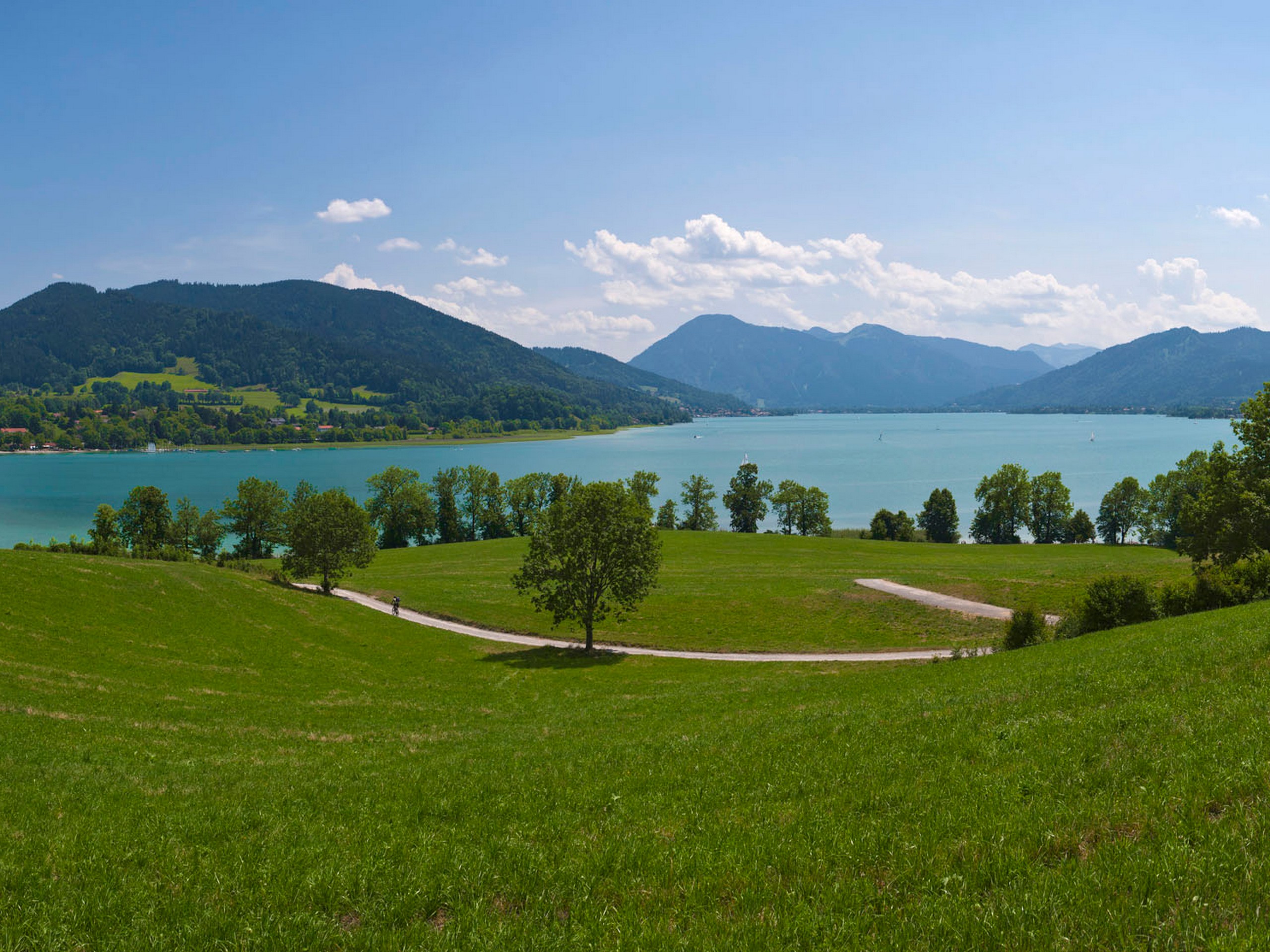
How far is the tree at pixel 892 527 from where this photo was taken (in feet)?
388

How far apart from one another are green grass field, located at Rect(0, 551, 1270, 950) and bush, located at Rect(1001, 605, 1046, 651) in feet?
45.3

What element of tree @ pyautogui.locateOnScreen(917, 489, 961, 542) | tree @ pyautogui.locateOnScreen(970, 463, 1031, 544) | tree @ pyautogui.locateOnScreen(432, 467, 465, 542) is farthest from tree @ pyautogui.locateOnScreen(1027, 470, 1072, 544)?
tree @ pyautogui.locateOnScreen(432, 467, 465, 542)

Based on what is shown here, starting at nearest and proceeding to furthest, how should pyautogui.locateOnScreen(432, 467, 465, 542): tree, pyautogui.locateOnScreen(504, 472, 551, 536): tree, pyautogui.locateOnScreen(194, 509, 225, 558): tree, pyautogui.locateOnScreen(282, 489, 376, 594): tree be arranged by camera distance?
pyautogui.locateOnScreen(282, 489, 376, 594): tree < pyautogui.locateOnScreen(194, 509, 225, 558): tree < pyautogui.locateOnScreen(432, 467, 465, 542): tree < pyautogui.locateOnScreen(504, 472, 551, 536): tree

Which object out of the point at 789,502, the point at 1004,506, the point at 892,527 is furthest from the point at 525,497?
the point at 1004,506

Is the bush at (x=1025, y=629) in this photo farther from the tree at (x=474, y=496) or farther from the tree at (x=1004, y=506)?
the tree at (x=474, y=496)

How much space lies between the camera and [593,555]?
45812 millimetres

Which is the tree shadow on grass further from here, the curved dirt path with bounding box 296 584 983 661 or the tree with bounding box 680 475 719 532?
the tree with bounding box 680 475 719 532

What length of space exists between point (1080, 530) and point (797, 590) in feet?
285

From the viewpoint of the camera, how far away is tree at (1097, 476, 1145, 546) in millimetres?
114625

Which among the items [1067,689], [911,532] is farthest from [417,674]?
[911,532]

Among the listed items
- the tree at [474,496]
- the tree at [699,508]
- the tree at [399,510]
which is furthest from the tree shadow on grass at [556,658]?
the tree at [699,508]

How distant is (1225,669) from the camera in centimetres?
1390

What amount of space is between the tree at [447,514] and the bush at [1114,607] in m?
108

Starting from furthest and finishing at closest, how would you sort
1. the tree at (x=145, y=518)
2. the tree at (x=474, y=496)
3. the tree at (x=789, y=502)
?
the tree at (x=789, y=502)
the tree at (x=474, y=496)
the tree at (x=145, y=518)
